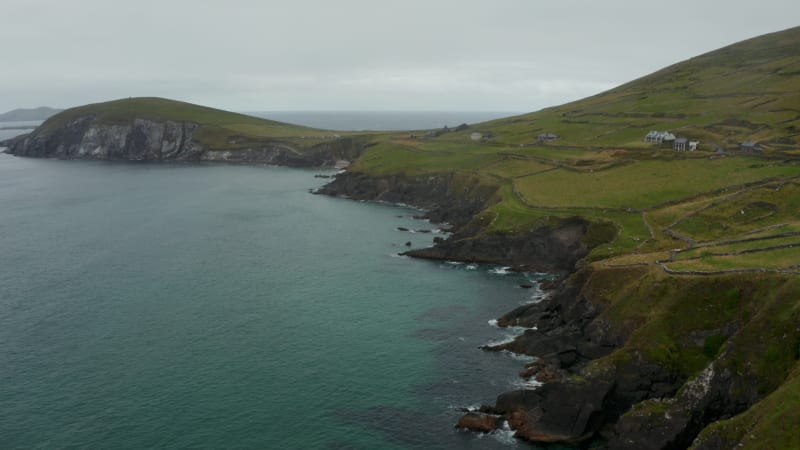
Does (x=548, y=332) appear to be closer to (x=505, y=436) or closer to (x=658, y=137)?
(x=505, y=436)

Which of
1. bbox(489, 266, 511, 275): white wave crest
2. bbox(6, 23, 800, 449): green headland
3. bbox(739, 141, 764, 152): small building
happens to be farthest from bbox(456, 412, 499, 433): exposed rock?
bbox(739, 141, 764, 152): small building

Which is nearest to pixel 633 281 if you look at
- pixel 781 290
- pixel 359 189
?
pixel 781 290

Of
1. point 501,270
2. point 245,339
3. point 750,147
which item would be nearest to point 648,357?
point 501,270

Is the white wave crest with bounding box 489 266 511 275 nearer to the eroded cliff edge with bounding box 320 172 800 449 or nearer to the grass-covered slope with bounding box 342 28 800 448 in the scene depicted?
the grass-covered slope with bounding box 342 28 800 448

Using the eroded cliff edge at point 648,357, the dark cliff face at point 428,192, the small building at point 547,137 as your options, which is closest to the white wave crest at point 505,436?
the eroded cliff edge at point 648,357

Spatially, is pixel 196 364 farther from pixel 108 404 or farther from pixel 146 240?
pixel 146 240

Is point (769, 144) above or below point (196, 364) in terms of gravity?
above
